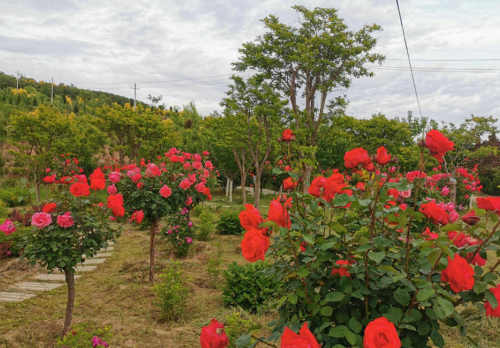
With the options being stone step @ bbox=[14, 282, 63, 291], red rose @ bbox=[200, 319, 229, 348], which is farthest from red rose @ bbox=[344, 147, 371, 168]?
stone step @ bbox=[14, 282, 63, 291]

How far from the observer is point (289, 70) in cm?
1427

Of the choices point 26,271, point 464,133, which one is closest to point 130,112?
point 26,271

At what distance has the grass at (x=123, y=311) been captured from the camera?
10.1ft

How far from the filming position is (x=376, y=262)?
114 centimetres

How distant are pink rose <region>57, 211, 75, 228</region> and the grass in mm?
1237

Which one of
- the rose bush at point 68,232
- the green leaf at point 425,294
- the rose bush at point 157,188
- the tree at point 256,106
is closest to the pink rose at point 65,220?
the rose bush at point 68,232

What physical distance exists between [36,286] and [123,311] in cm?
183

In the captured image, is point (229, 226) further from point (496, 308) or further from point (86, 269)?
point (496, 308)

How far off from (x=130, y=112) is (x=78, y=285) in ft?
38.4

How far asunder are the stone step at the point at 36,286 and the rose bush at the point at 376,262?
4.49m

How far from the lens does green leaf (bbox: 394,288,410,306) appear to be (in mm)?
1110

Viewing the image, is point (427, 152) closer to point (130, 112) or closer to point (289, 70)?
point (289, 70)

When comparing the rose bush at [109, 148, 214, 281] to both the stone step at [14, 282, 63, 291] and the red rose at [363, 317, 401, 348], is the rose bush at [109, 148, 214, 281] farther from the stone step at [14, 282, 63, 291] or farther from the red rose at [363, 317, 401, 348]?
the red rose at [363, 317, 401, 348]

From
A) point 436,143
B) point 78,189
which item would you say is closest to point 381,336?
point 436,143
